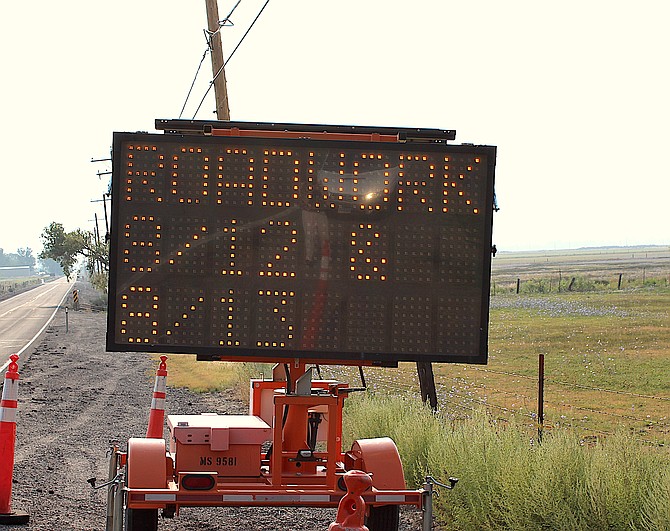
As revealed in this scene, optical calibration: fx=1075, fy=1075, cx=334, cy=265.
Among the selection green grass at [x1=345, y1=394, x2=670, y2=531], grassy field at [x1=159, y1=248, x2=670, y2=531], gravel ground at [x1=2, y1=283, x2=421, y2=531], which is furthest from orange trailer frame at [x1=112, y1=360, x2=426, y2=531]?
gravel ground at [x1=2, y1=283, x2=421, y2=531]

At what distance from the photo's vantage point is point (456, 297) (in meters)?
6.91

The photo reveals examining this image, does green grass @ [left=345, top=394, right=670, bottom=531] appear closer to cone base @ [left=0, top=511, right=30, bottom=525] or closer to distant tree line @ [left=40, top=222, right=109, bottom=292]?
cone base @ [left=0, top=511, right=30, bottom=525]

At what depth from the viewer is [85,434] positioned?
14500 mm

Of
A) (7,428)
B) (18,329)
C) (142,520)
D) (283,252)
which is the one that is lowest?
(18,329)

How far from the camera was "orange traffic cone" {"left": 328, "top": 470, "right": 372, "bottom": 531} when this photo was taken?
4359 millimetres

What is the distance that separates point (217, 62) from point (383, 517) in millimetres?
11269

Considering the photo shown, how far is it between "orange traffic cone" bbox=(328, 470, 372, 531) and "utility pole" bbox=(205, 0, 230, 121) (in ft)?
43.4

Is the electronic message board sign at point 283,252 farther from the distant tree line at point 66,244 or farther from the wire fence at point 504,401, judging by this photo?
the distant tree line at point 66,244

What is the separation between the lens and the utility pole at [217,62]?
17.4m

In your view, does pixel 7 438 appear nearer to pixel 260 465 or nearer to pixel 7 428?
pixel 7 428

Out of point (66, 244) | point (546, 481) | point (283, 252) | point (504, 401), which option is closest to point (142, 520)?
point (283, 252)

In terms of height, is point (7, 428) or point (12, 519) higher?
point (7, 428)

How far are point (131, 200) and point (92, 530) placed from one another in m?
3.22

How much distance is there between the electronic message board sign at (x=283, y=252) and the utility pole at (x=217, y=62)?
420 inches
